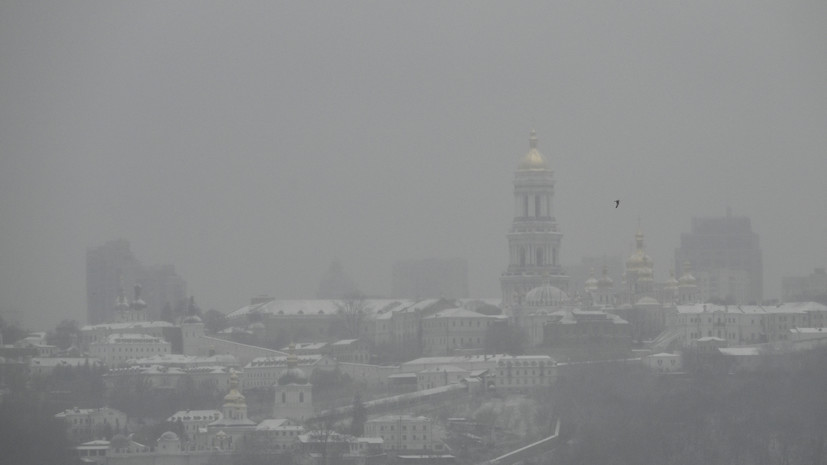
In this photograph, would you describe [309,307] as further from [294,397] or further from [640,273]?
[294,397]

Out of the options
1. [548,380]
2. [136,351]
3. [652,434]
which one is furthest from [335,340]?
[652,434]

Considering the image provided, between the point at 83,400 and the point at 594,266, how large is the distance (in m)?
33.7

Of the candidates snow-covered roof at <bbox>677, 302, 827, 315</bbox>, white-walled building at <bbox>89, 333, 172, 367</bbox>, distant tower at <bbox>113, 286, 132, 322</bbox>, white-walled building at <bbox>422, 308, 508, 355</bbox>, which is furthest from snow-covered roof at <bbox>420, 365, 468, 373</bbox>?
distant tower at <bbox>113, 286, 132, 322</bbox>

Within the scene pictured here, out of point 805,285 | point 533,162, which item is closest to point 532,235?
point 533,162

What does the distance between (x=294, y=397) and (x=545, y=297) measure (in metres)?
14.0

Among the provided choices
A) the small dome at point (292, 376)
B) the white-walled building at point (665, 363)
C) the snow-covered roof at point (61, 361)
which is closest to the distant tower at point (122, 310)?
the snow-covered roof at point (61, 361)

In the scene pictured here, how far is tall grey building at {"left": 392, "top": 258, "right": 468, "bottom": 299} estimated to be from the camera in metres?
135

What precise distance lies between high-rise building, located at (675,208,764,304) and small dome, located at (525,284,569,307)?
1914cm

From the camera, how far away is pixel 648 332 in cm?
11219

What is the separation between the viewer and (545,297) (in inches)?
4461

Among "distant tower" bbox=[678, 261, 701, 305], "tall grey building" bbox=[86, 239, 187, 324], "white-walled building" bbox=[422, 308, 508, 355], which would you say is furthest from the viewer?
"tall grey building" bbox=[86, 239, 187, 324]

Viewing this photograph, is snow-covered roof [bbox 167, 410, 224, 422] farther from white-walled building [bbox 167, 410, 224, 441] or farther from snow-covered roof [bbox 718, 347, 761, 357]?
snow-covered roof [bbox 718, 347, 761, 357]

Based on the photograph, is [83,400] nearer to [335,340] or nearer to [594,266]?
[335,340]

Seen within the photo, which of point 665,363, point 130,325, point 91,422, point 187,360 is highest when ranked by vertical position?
point 130,325
